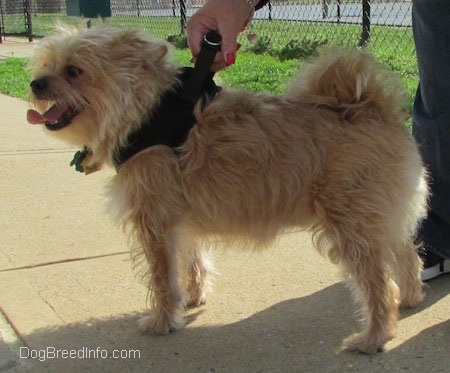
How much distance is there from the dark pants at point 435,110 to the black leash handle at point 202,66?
43.9 inches

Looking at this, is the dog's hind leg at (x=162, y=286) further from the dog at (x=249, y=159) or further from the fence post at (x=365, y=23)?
the fence post at (x=365, y=23)

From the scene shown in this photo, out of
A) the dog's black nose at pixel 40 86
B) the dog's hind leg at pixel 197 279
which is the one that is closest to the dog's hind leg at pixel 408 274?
the dog's hind leg at pixel 197 279

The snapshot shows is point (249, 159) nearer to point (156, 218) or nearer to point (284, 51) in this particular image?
point (156, 218)

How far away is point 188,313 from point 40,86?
1.41 metres

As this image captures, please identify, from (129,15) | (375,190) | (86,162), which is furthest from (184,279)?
(129,15)

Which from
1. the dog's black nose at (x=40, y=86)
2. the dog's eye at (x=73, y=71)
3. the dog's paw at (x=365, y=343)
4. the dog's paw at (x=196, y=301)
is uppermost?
the dog's eye at (x=73, y=71)

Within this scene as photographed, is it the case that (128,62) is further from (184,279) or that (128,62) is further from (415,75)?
(415,75)

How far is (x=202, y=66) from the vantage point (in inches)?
131

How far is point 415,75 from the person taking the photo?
914 cm

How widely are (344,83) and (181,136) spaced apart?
0.85 m

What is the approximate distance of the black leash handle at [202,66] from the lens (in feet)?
10.8


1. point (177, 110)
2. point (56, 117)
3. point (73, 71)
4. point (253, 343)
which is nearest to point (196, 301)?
point (253, 343)

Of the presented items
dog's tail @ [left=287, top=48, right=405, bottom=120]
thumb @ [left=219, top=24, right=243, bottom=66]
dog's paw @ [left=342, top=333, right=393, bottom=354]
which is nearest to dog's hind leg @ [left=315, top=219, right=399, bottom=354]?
dog's paw @ [left=342, top=333, right=393, bottom=354]

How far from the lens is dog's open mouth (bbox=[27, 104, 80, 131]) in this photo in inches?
128
